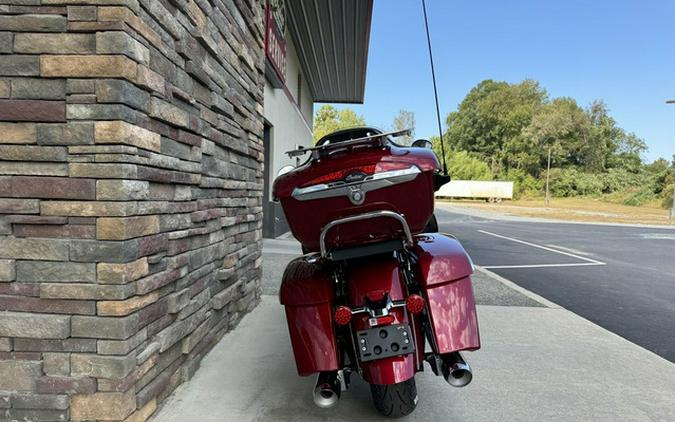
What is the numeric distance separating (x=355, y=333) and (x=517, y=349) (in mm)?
2157

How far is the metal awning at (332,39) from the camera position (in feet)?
31.7

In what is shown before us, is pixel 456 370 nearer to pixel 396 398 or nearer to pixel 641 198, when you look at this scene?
pixel 396 398

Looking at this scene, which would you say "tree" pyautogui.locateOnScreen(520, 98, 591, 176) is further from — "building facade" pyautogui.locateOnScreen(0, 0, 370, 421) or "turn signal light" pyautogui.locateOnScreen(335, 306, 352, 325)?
"building facade" pyautogui.locateOnScreen(0, 0, 370, 421)

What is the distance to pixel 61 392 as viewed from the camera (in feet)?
6.92

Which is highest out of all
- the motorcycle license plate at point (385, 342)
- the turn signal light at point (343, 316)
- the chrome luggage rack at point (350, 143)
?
the chrome luggage rack at point (350, 143)

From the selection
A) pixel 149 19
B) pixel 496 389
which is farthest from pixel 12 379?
pixel 496 389

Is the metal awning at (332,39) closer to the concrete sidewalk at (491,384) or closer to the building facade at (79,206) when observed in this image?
the concrete sidewalk at (491,384)

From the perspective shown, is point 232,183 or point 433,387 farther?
point 232,183

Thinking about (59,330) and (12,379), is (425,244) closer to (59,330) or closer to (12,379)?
(59,330)

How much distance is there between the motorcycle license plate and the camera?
80.4 inches

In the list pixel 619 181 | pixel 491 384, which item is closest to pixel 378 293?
pixel 491 384

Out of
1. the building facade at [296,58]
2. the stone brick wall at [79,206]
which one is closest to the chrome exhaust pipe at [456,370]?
the stone brick wall at [79,206]

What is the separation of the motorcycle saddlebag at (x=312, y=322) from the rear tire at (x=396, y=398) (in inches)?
12.9

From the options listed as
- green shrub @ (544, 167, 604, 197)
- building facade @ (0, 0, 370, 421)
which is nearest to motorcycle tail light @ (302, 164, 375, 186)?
building facade @ (0, 0, 370, 421)
